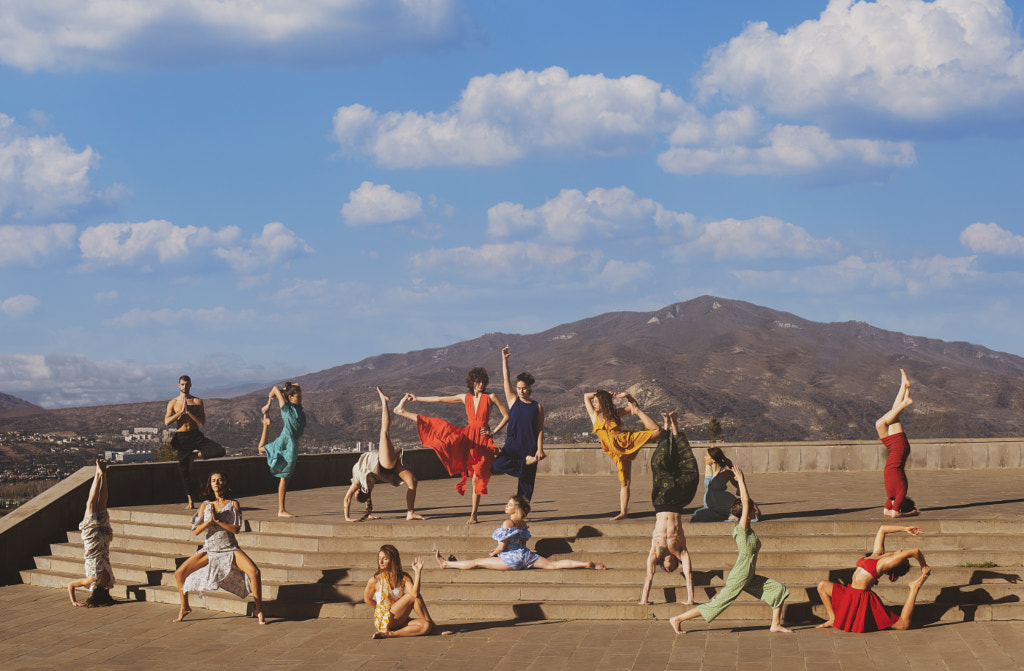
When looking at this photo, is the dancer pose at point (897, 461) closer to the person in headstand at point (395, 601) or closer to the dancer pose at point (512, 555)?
the dancer pose at point (512, 555)

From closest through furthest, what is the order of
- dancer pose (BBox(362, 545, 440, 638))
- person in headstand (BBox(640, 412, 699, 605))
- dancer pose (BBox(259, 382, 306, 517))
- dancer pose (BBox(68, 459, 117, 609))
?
1. dancer pose (BBox(362, 545, 440, 638))
2. person in headstand (BBox(640, 412, 699, 605))
3. dancer pose (BBox(68, 459, 117, 609))
4. dancer pose (BBox(259, 382, 306, 517))

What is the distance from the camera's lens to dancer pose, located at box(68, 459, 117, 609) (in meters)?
11.3

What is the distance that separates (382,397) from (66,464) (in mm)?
67788

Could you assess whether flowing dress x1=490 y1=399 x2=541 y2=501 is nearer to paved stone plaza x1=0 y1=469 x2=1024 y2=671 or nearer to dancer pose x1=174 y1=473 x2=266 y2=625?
paved stone plaza x1=0 y1=469 x2=1024 y2=671

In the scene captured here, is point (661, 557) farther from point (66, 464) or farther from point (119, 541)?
point (66, 464)

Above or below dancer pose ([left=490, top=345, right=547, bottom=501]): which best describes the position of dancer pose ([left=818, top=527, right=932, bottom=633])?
below

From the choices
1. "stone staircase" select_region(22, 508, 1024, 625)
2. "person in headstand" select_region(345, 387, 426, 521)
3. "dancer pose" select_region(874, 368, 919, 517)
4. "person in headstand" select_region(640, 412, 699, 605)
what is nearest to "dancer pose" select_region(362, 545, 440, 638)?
"stone staircase" select_region(22, 508, 1024, 625)

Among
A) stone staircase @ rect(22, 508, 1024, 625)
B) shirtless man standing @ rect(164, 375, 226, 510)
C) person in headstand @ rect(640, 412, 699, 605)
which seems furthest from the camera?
shirtless man standing @ rect(164, 375, 226, 510)

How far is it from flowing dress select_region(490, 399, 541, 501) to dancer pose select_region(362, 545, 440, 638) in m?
2.90

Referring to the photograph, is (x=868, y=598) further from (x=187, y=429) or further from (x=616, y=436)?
(x=187, y=429)

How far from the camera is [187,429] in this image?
14.4 meters

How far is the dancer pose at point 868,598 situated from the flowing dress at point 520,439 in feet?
13.0

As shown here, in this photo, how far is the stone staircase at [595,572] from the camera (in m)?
9.48

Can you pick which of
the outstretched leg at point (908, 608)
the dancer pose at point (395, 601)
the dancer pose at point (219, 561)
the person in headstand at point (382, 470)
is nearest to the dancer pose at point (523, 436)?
the person in headstand at point (382, 470)
